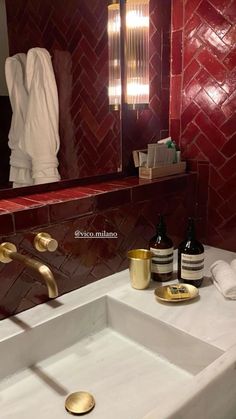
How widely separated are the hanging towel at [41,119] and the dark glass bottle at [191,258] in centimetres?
47

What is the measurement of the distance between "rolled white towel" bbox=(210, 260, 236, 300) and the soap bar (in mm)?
105

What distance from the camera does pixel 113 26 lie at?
Result: 1.27 metres

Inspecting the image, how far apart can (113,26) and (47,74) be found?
0.34 m

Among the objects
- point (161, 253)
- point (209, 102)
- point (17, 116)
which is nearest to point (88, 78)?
point (17, 116)

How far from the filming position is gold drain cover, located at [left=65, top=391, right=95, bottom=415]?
29.7 inches

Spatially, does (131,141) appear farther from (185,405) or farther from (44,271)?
(185,405)

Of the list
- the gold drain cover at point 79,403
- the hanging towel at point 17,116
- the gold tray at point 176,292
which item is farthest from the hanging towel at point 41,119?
the gold drain cover at point 79,403

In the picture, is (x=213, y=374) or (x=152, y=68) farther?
(x=152, y=68)

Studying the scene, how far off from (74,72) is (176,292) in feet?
2.68

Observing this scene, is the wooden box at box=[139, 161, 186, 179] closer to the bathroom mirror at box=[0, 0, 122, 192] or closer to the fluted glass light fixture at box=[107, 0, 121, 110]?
the bathroom mirror at box=[0, 0, 122, 192]

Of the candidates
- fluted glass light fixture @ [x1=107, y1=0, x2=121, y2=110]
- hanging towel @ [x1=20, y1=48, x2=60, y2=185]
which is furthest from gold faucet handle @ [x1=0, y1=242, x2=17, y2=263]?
fluted glass light fixture @ [x1=107, y1=0, x2=121, y2=110]

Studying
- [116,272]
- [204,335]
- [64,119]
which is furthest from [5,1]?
[204,335]

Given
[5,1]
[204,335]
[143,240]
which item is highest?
[5,1]

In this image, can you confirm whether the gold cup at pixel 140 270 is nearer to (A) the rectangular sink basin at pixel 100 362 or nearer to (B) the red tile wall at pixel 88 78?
(A) the rectangular sink basin at pixel 100 362
